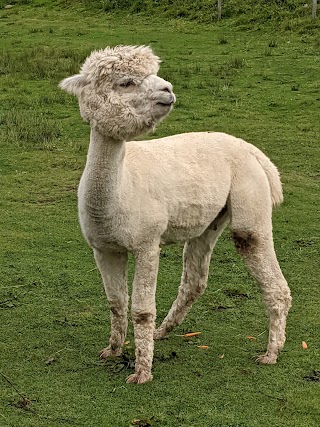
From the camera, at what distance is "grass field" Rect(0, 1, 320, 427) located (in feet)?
15.6

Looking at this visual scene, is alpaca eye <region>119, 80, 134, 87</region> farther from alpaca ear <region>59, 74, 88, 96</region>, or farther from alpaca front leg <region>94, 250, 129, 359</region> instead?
alpaca front leg <region>94, 250, 129, 359</region>

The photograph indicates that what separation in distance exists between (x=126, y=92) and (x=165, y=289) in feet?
8.48

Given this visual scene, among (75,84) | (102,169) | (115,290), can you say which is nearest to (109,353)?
(115,290)

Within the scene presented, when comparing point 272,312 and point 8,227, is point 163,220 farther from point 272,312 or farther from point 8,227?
point 8,227

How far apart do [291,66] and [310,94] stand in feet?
6.80

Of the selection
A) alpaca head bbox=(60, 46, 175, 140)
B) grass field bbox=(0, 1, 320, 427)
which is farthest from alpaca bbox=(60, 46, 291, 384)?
grass field bbox=(0, 1, 320, 427)

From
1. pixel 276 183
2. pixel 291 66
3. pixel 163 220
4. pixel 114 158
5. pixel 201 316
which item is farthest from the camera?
pixel 291 66

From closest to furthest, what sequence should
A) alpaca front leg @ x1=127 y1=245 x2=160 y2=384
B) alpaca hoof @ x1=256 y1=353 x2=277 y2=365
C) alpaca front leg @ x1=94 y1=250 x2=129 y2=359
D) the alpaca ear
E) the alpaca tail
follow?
the alpaca ear < alpaca front leg @ x1=127 y1=245 x2=160 y2=384 < alpaca front leg @ x1=94 y1=250 x2=129 y2=359 < alpaca hoof @ x1=256 y1=353 x2=277 y2=365 < the alpaca tail

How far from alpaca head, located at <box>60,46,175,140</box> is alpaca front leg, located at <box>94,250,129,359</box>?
3.08 ft

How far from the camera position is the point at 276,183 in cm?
575

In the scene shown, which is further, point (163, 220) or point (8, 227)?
point (8, 227)

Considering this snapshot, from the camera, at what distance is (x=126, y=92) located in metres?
4.51

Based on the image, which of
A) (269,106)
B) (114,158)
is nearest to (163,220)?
(114,158)

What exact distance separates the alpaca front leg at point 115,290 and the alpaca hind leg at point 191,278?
0.55 metres
